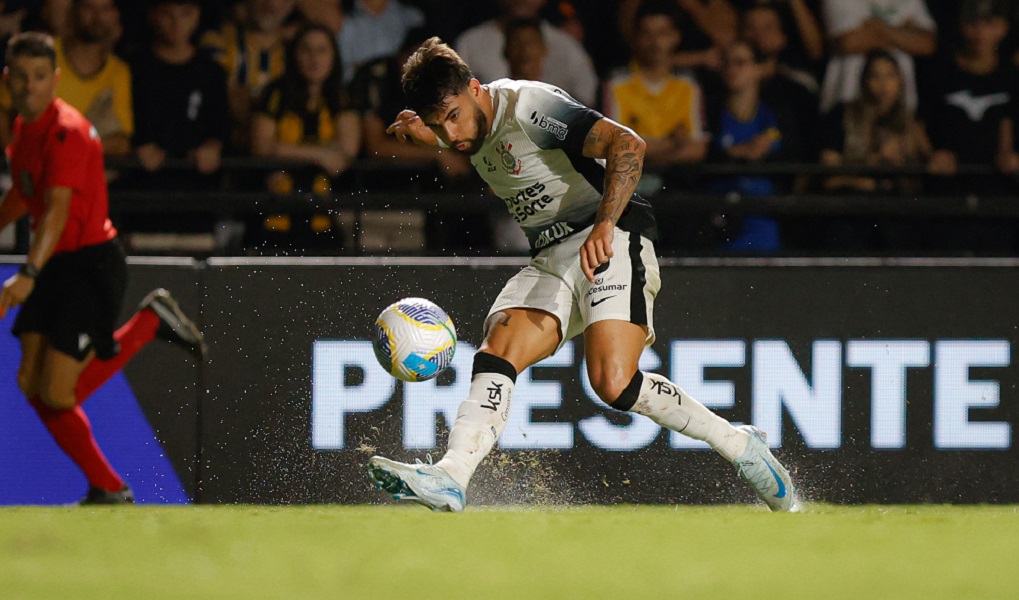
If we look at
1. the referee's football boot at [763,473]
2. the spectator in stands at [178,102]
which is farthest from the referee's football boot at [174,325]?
the referee's football boot at [763,473]

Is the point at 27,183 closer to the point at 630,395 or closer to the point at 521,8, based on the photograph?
the point at 630,395

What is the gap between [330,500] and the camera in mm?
7184

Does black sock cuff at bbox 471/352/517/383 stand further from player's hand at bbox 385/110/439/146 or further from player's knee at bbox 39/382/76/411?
player's knee at bbox 39/382/76/411

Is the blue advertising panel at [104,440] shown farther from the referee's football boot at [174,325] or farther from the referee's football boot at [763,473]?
the referee's football boot at [763,473]

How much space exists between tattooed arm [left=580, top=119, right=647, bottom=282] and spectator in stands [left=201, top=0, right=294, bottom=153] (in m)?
3.65

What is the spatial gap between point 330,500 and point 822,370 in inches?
100

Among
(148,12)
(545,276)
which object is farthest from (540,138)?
(148,12)

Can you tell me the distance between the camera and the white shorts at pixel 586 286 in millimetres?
5785

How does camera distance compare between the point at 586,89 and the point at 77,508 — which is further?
the point at 586,89

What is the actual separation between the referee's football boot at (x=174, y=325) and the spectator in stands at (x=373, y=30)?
2196 mm

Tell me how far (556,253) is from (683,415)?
836mm

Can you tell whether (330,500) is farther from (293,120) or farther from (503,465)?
(293,120)

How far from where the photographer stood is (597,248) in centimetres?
532

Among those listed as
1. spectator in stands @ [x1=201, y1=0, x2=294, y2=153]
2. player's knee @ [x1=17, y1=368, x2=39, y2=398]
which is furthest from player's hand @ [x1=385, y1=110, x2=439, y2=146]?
spectator in stands @ [x1=201, y1=0, x2=294, y2=153]
